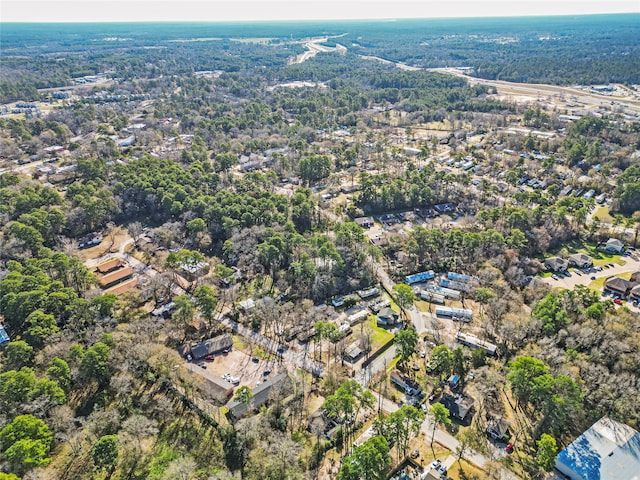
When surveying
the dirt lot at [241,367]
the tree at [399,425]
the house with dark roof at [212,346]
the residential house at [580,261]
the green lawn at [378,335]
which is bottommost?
the residential house at [580,261]

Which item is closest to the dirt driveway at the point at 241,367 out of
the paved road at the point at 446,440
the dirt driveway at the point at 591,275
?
the paved road at the point at 446,440

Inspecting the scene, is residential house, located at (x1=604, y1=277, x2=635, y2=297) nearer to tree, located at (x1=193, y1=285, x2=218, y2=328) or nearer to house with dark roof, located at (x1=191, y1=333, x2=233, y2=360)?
house with dark roof, located at (x1=191, y1=333, x2=233, y2=360)

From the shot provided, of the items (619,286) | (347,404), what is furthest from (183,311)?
(619,286)

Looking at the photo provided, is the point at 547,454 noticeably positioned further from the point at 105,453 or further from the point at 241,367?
the point at 105,453

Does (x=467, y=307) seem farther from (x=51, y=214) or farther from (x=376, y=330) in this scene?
(x=51, y=214)

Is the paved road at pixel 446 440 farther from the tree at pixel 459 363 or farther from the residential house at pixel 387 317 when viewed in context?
the residential house at pixel 387 317

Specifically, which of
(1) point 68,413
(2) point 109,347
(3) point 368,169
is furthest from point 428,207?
(1) point 68,413

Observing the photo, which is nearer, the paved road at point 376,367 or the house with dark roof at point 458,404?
the house with dark roof at point 458,404
